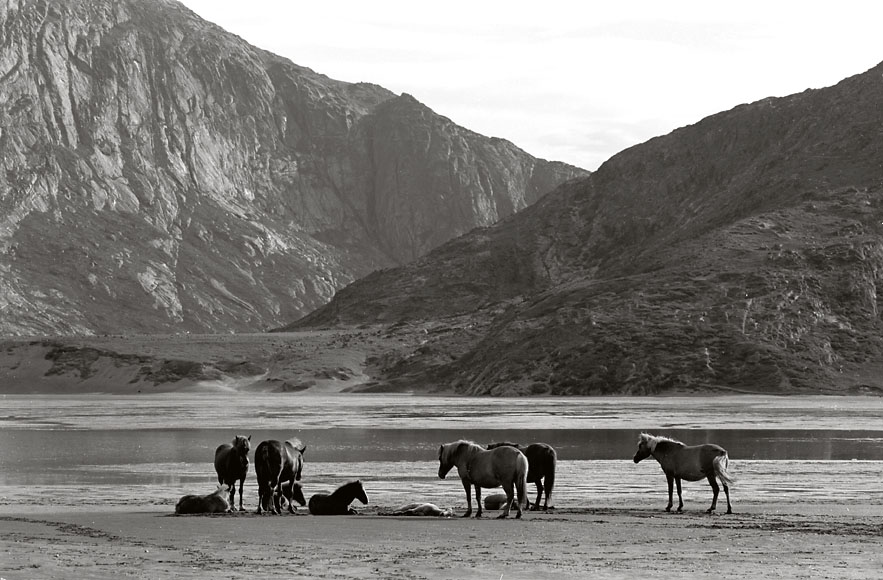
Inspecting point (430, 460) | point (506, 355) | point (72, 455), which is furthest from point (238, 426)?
point (506, 355)

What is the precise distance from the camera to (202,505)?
34.5m

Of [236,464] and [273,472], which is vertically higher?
[236,464]

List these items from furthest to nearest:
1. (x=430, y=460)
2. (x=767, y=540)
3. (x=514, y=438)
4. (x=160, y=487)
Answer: (x=514, y=438) → (x=430, y=460) → (x=160, y=487) → (x=767, y=540)

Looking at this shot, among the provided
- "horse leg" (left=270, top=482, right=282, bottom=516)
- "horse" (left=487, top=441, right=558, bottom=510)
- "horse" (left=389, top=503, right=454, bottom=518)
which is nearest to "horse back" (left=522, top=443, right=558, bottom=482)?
"horse" (left=487, top=441, right=558, bottom=510)

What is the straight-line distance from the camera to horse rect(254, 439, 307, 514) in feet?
115

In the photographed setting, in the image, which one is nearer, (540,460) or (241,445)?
(540,460)

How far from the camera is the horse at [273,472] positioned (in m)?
34.9

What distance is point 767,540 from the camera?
88.3 ft

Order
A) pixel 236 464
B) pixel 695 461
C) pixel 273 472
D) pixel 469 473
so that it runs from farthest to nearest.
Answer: pixel 236 464 < pixel 273 472 < pixel 695 461 < pixel 469 473

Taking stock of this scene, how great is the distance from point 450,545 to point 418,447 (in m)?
38.1

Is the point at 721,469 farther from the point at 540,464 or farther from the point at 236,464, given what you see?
the point at 236,464

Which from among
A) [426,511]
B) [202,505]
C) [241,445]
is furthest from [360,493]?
[202,505]

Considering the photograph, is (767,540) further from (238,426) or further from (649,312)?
(649,312)

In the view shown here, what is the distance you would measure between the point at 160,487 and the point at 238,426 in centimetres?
4309
